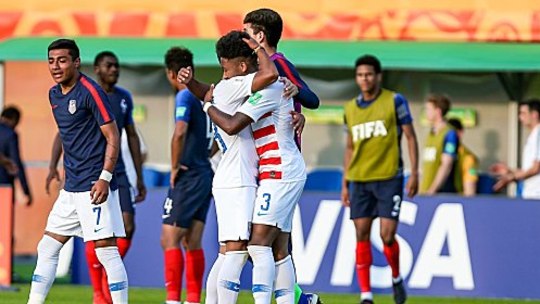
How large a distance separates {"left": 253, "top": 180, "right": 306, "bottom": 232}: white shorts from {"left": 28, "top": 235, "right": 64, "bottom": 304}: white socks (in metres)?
1.69

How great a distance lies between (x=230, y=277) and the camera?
991 centimetres

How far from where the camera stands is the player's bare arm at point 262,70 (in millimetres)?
9750

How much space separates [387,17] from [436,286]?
5206 millimetres

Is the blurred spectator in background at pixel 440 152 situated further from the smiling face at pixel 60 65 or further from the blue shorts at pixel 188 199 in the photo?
the smiling face at pixel 60 65

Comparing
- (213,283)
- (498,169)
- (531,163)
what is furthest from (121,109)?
(498,169)

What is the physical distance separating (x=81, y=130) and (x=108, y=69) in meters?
2.45

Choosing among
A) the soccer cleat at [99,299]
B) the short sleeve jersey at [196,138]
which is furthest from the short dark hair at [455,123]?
the soccer cleat at [99,299]

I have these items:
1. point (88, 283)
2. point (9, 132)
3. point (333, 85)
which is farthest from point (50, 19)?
point (88, 283)

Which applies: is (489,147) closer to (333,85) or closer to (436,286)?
(333,85)

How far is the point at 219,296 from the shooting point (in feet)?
32.8

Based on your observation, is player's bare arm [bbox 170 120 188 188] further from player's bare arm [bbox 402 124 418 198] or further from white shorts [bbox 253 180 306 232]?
white shorts [bbox 253 180 306 232]

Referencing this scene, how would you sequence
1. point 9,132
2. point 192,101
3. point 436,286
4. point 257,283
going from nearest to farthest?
point 257,283, point 192,101, point 436,286, point 9,132

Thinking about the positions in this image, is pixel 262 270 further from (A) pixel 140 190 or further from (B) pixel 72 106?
(A) pixel 140 190

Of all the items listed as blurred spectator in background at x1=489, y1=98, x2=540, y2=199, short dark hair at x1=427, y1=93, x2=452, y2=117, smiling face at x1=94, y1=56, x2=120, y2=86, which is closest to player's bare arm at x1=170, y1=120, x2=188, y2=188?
smiling face at x1=94, y1=56, x2=120, y2=86
